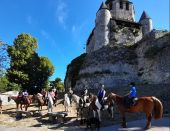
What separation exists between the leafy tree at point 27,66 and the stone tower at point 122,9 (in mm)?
13608

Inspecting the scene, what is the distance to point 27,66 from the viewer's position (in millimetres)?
45688

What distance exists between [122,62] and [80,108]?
20369 millimetres

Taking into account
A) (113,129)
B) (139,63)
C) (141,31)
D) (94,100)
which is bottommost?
(113,129)

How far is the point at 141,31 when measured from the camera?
45.5m

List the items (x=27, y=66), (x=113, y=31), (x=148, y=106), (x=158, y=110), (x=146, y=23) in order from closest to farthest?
(x=158, y=110), (x=148, y=106), (x=113, y=31), (x=27, y=66), (x=146, y=23)

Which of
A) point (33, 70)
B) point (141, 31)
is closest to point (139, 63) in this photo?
point (141, 31)

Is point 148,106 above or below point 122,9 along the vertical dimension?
below

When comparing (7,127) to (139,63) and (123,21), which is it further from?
(123,21)

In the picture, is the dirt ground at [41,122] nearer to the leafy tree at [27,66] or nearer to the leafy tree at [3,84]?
the leafy tree at [3,84]

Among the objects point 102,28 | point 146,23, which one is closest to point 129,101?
point 102,28

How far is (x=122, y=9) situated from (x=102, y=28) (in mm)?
8997

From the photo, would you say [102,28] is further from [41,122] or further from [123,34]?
[41,122]

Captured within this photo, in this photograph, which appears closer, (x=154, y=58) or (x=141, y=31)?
(x=154, y=58)

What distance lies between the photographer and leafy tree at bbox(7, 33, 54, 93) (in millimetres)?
44031
